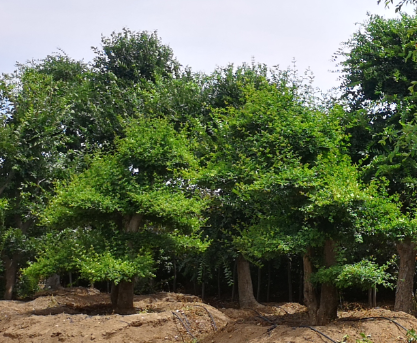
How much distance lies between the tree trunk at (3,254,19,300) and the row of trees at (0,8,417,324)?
59 mm

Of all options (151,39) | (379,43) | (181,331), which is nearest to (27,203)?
(181,331)

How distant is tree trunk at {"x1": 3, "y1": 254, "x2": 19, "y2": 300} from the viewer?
47.1ft

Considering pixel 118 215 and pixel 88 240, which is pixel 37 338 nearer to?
A: pixel 88 240

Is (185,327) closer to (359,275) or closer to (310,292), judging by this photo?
(310,292)

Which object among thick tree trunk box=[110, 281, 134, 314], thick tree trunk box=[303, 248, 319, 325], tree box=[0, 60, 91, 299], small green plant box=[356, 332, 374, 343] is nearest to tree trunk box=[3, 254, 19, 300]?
tree box=[0, 60, 91, 299]

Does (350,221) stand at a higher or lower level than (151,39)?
lower

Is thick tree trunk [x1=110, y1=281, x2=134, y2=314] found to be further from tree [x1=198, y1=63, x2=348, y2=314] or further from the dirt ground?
tree [x1=198, y1=63, x2=348, y2=314]

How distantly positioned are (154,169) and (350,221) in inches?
197

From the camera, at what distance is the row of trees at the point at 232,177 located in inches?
314

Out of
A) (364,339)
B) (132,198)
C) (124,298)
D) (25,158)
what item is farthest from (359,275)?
(25,158)

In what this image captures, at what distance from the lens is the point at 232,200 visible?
430 inches

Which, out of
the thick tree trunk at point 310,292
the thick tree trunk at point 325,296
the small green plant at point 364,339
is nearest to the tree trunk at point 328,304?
the thick tree trunk at point 325,296

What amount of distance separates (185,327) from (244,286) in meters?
5.62

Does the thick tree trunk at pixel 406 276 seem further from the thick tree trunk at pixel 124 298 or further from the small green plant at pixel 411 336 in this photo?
the thick tree trunk at pixel 124 298
